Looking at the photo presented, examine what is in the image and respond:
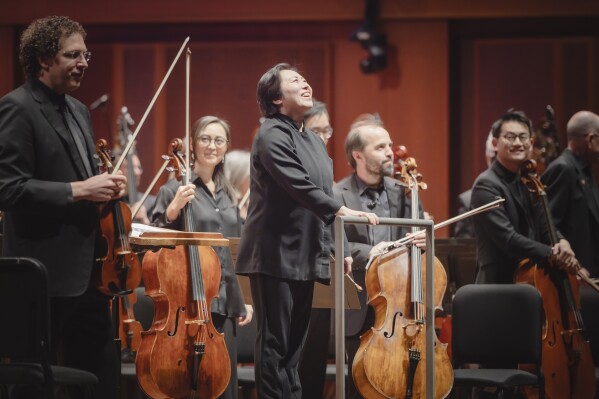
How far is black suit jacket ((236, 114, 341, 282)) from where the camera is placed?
10.7 feet

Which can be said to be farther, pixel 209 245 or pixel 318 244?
pixel 209 245

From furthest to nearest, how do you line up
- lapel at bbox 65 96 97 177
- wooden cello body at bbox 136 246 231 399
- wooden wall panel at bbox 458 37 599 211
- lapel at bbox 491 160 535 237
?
wooden wall panel at bbox 458 37 599 211, lapel at bbox 491 160 535 237, wooden cello body at bbox 136 246 231 399, lapel at bbox 65 96 97 177

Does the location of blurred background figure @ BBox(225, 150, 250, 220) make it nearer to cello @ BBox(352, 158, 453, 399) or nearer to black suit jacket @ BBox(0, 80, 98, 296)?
cello @ BBox(352, 158, 453, 399)

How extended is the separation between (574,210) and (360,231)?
4.25ft

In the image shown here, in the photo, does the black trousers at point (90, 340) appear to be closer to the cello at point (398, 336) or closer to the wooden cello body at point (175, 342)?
the wooden cello body at point (175, 342)

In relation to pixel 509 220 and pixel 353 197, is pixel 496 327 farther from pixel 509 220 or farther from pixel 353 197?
pixel 353 197

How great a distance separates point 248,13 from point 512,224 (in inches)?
128

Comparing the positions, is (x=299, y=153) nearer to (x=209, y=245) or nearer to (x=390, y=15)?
(x=209, y=245)

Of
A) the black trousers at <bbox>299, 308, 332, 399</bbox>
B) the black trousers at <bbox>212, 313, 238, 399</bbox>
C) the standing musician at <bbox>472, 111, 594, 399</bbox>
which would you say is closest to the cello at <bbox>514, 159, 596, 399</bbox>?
the standing musician at <bbox>472, 111, 594, 399</bbox>

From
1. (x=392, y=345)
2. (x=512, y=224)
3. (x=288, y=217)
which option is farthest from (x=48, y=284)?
(x=512, y=224)

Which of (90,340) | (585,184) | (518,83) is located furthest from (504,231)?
(518,83)

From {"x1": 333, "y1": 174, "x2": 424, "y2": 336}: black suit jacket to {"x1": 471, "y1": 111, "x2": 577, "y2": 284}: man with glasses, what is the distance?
402mm

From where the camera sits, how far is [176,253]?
12.3 ft

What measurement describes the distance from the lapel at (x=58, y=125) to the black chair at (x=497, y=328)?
70.8 inches
